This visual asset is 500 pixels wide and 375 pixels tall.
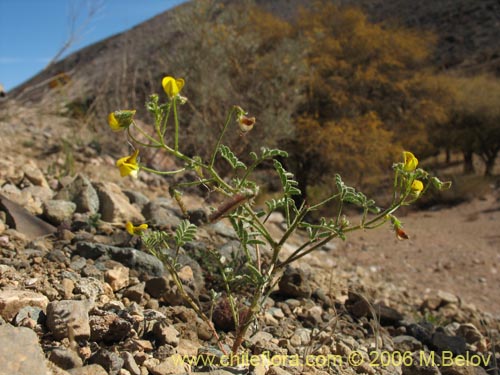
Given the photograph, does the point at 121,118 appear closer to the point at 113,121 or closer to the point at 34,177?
the point at 113,121

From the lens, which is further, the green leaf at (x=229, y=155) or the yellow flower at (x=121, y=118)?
the green leaf at (x=229, y=155)

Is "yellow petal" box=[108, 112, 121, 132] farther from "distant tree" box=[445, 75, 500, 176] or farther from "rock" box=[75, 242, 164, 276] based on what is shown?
"distant tree" box=[445, 75, 500, 176]

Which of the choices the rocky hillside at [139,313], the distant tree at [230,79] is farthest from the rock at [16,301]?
the distant tree at [230,79]

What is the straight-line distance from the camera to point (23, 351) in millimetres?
1254

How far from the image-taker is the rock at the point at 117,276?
202 cm

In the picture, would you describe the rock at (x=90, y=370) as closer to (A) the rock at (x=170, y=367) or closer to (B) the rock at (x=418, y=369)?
(A) the rock at (x=170, y=367)

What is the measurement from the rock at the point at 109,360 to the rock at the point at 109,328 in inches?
4.6

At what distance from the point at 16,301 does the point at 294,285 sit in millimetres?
1443

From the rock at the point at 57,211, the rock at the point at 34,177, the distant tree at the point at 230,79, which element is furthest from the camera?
the distant tree at the point at 230,79

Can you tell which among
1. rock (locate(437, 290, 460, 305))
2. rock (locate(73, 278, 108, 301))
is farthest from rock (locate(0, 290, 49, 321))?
rock (locate(437, 290, 460, 305))

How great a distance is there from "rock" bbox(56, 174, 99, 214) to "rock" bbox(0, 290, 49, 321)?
1300mm

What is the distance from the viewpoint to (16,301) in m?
1.55

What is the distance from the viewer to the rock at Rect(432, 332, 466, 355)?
238cm

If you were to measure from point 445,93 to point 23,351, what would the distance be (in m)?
14.5
